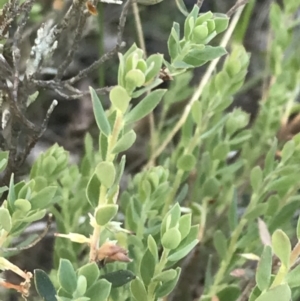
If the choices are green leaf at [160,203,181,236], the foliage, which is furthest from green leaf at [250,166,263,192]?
green leaf at [160,203,181,236]

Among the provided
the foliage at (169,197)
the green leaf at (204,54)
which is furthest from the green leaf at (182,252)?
the green leaf at (204,54)

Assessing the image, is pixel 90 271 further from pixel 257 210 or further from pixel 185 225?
pixel 257 210

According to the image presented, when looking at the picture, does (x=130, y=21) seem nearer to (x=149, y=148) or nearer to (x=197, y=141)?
(x=149, y=148)

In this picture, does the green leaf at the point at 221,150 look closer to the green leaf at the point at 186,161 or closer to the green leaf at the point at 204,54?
the green leaf at the point at 186,161

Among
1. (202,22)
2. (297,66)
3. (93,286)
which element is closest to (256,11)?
(297,66)

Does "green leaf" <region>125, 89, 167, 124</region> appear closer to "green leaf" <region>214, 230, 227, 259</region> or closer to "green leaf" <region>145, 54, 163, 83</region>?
"green leaf" <region>145, 54, 163, 83</region>

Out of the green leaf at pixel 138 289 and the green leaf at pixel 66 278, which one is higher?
the green leaf at pixel 66 278
